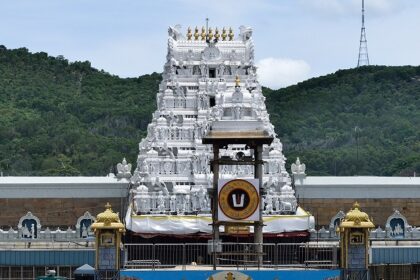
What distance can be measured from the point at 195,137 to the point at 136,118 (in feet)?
260

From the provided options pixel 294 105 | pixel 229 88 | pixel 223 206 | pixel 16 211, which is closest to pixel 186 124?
pixel 229 88

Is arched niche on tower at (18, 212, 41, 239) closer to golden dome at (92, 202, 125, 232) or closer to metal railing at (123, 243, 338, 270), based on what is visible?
metal railing at (123, 243, 338, 270)

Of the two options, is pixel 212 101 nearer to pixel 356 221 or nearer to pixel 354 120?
pixel 356 221

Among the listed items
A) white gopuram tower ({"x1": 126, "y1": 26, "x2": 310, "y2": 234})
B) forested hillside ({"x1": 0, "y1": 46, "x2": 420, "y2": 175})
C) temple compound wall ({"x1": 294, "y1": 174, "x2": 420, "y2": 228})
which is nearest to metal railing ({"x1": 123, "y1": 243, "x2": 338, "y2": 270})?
white gopuram tower ({"x1": 126, "y1": 26, "x2": 310, "y2": 234})

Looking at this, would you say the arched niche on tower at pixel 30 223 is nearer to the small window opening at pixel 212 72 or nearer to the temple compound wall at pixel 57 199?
the temple compound wall at pixel 57 199

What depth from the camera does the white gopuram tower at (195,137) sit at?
79.2 m

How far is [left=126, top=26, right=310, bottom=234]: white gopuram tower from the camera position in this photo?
79250mm

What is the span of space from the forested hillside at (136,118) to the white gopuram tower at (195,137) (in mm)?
46163

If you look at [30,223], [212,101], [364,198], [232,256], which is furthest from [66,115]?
[232,256]

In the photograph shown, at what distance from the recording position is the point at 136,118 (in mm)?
164000

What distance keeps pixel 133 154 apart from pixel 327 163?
16.4 m

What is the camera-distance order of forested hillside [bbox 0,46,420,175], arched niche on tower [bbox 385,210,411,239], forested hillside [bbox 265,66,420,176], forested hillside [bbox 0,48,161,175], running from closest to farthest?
1. arched niche on tower [bbox 385,210,411,239]
2. forested hillside [bbox 0,48,161,175]
3. forested hillside [bbox 0,46,420,175]
4. forested hillside [bbox 265,66,420,176]

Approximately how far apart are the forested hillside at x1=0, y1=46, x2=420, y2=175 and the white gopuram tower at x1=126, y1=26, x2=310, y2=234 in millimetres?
46163

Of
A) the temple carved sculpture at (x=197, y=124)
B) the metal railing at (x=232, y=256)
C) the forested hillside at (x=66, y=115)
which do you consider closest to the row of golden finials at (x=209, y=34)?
the temple carved sculpture at (x=197, y=124)
